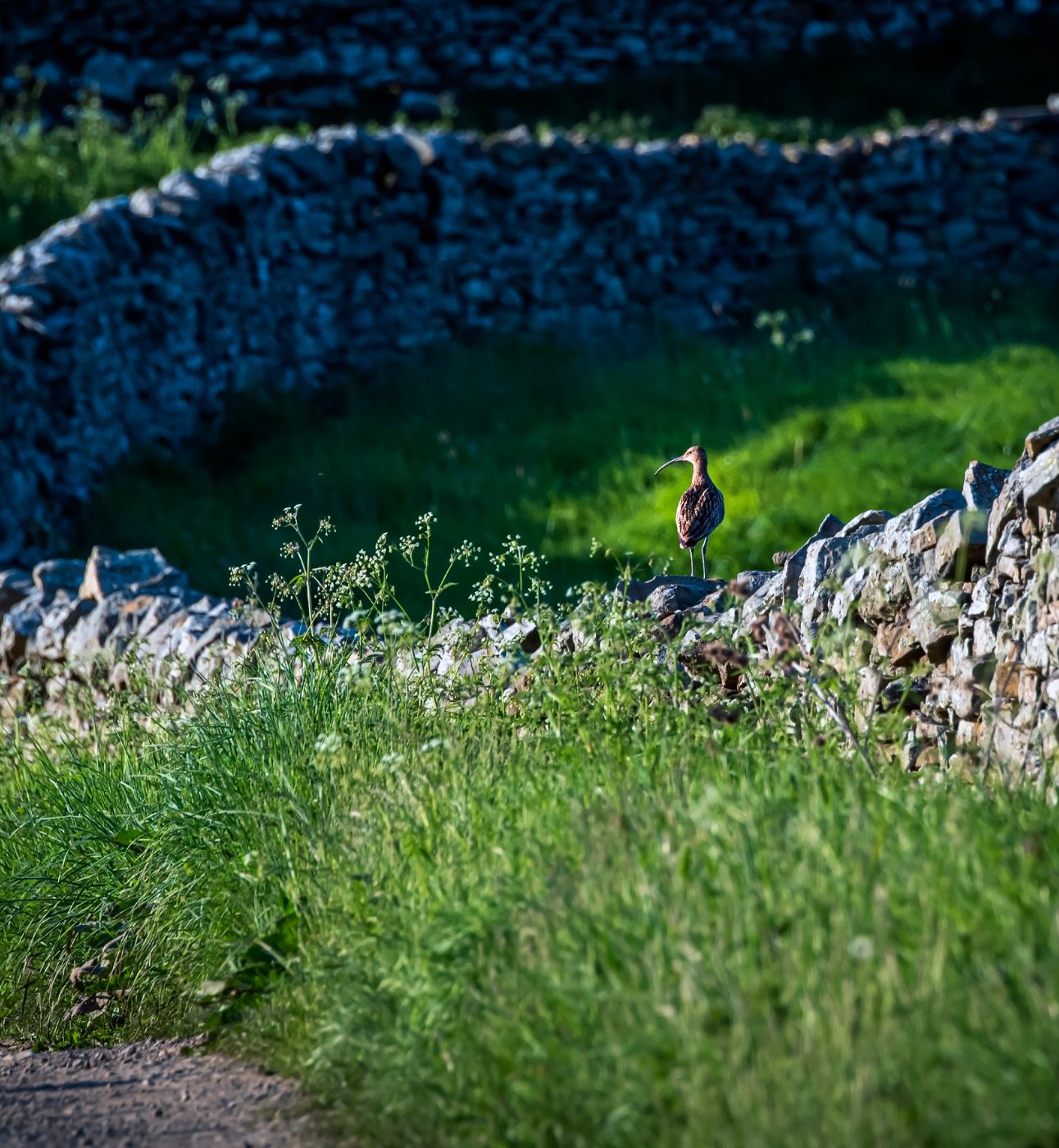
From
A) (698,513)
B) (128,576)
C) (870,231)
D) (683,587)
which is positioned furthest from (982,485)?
(870,231)

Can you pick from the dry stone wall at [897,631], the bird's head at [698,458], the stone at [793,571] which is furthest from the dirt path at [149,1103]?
the bird's head at [698,458]

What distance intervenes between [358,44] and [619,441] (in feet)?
27.1

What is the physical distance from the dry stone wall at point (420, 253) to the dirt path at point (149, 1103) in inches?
235

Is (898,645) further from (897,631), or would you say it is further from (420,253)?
(420,253)

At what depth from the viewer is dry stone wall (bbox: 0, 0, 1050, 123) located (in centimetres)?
1561

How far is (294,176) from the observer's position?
11742 mm

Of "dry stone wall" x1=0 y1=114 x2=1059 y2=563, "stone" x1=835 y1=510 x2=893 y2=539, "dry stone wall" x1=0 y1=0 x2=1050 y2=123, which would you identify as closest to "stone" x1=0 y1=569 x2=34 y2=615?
"dry stone wall" x1=0 y1=114 x2=1059 y2=563

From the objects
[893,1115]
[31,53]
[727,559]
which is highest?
→ [31,53]

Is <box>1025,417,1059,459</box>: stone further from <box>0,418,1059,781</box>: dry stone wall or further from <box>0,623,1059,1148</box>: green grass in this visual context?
<box>0,623,1059,1148</box>: green grass

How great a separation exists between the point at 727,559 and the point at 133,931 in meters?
4.71

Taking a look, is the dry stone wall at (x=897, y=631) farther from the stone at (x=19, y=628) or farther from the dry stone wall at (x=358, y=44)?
the dry stone wall at (x=358, y=44)

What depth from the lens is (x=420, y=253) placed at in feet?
40.0

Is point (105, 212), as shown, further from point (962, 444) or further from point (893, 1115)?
point (893, 1115)

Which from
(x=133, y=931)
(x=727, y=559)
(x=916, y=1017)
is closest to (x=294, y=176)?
(x=727, y=559)
